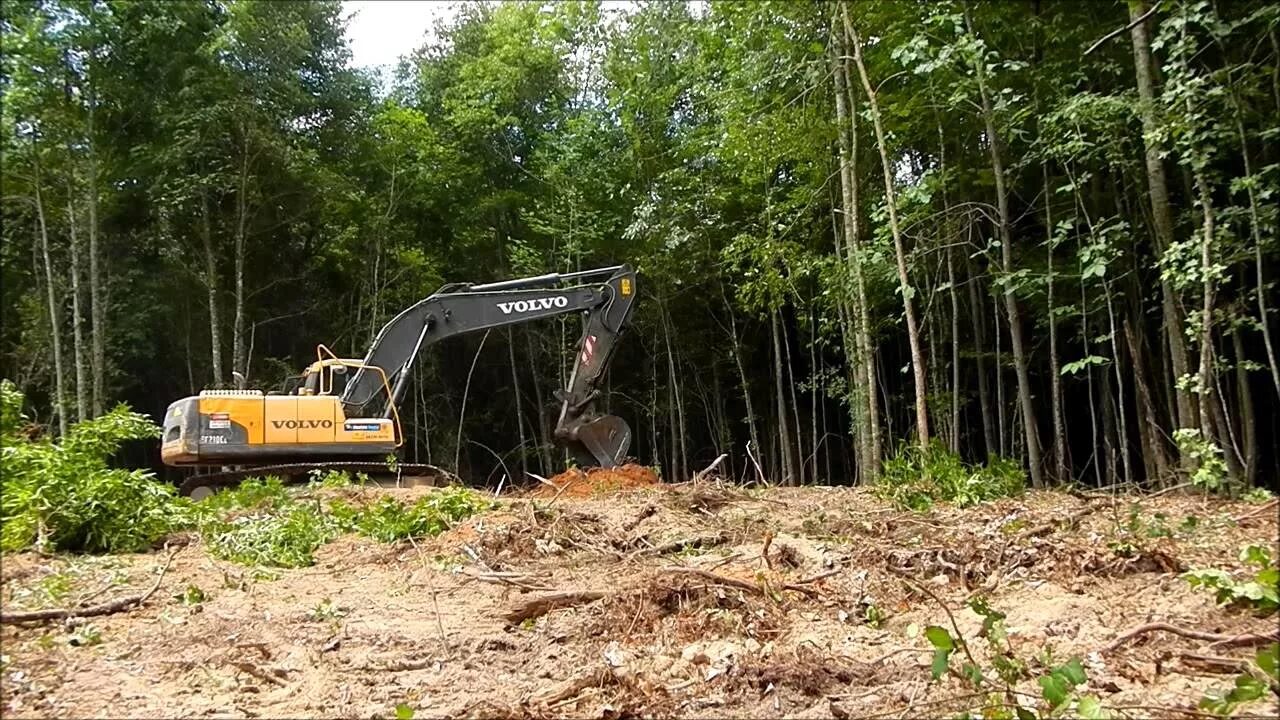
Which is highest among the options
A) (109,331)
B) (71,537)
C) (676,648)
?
(109,331)

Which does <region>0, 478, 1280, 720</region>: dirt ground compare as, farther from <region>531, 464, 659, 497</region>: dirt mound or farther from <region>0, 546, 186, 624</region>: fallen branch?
<region>531, 464, 659, 497</region>: dirt mound

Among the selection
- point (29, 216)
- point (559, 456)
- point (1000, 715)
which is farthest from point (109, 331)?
point (1000, 715)

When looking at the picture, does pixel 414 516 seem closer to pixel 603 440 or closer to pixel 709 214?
pixel 603 440

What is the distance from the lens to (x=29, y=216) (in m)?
9.62

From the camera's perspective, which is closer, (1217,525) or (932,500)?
(1217,525)

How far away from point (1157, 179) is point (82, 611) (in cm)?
807

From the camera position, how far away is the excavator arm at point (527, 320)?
10.3 m

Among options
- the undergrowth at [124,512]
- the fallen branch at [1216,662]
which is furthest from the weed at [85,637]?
the fallen branch at [1216,662]

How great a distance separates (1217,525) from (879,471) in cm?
535

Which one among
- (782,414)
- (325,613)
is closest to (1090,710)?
(325,613)

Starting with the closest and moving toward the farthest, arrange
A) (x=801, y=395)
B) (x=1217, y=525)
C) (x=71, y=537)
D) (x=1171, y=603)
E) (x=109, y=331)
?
(x=1171, y=603) < (x=1217, y=525) < (x=71, y=537) < (x=109, y=331) < (x=801, y=395)

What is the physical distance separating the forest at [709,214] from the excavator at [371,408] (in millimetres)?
2218

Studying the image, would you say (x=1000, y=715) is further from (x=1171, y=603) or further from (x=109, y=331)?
(x=109, y=331)

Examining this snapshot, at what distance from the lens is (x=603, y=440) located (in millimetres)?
10922
